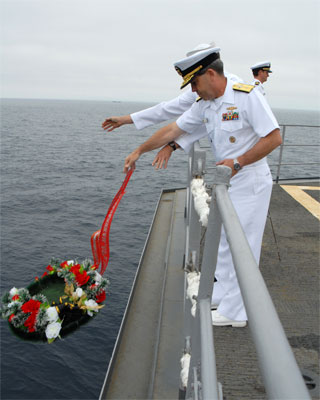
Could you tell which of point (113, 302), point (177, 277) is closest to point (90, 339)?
point (113, 302)

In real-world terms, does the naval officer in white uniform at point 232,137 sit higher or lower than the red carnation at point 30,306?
higher

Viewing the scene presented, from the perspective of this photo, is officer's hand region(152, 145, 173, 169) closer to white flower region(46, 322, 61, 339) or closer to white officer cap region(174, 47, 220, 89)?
white officer cap region(174, 47, 220, 89)

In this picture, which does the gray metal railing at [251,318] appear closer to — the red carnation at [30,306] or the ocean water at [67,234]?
the red carnation at [30,306]

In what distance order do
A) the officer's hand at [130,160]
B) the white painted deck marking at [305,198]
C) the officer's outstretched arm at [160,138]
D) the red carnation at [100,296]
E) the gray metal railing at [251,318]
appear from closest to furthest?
the gray metal railing at [251,318], the officer's hand at [130,160], the officer's outstretched arm at [160,138], the red carnation at [100,296], the white painted deck marking at [305,198]

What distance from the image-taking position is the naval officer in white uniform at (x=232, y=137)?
2502 mm

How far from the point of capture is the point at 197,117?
294cm

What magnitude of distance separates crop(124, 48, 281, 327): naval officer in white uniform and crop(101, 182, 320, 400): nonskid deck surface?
43 centimetres

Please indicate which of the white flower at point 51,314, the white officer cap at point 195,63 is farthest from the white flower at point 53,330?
the white officer cap at point 195,63

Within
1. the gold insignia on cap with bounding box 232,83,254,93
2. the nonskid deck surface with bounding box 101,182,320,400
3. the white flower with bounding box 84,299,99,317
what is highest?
the gold insignia on cap with bounding box 232,83,254,93

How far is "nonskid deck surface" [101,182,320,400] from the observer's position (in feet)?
9.66

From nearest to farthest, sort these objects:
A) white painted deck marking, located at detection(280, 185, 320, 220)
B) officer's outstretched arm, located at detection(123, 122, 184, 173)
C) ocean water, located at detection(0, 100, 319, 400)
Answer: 1. officer's outstretched arm, located at detection(123, 122, 184, 173)
2. white painted deck marking, located at detection(280, 185, 320, 220)
3. ocean water, located at detection(0, 100, 319, 400)

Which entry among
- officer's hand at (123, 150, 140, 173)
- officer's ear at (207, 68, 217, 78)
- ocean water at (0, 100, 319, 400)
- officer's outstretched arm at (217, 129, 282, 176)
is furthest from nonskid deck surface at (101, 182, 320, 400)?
officer's ear at (207, 68, 217, 78)

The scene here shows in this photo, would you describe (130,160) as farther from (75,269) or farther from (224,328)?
(224,328)

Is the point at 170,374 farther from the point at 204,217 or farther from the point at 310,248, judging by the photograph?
the point at 310,248
